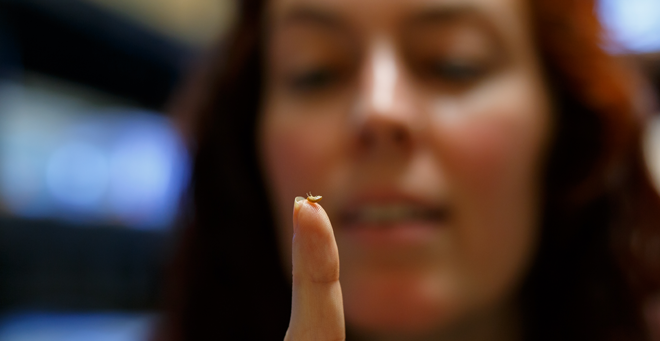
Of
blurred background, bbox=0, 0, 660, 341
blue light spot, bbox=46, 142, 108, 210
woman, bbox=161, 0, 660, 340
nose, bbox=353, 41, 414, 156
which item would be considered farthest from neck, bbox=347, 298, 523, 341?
blue light spot, bbox=46, 142, 108, 210

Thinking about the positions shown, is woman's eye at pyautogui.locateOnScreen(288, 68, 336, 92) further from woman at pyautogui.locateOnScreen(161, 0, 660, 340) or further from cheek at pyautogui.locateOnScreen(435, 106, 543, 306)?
cheek at pyautogui.locateOnScreen(435, 106, 543, 306)

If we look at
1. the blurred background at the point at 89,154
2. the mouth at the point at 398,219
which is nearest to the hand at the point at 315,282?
the mouth at the point at 398,219

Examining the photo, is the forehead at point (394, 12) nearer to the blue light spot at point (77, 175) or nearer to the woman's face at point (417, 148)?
the woman's face at point (417, 148)

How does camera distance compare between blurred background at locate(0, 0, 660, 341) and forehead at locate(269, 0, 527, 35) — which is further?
blurred background at locate(0, 0, 660, 341)

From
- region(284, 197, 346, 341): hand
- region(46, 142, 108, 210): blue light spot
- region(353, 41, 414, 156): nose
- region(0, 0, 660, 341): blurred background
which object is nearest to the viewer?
region(284, 197, 346, 341): hand

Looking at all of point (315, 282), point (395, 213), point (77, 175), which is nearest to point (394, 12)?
point (395, 213)

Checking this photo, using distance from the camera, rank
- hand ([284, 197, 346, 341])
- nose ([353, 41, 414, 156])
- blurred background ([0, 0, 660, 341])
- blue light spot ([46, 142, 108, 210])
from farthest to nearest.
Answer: blue light spot ([46, 142, 108, 210])
blurred background ([0, 0, 660, 341])
nose ([353, 41, 414, 156])
hand ([284, 197, 346, 341])

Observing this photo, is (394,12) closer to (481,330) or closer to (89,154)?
(481,330)
